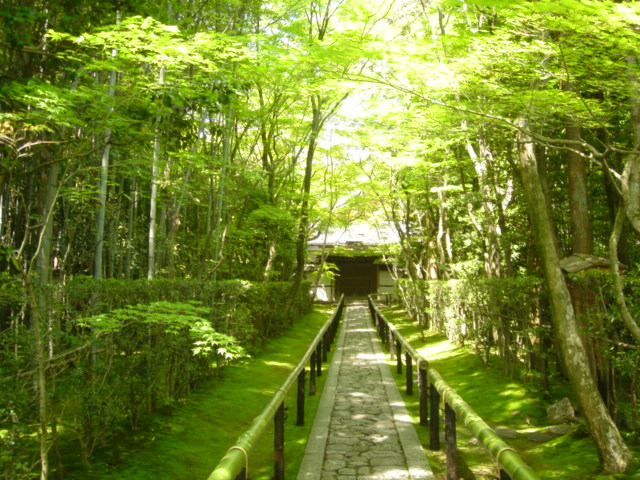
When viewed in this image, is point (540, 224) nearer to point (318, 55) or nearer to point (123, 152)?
point (318, 55)

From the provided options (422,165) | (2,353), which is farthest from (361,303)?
(2,353)

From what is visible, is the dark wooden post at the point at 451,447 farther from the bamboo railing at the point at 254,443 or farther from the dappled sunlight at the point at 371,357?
the dappled sunlight at the point at 371,357

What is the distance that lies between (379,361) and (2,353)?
27.8ft

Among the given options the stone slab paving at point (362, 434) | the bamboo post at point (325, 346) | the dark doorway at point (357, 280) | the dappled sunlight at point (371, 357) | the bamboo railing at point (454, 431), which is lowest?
the dappled sunlight at point (371, 357)

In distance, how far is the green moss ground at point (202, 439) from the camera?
4.75 m

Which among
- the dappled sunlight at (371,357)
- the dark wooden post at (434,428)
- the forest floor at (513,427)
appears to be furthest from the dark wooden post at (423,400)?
the dappled sunlight at (371,357)

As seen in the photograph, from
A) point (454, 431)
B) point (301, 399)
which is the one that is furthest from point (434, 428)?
point (301, 399)

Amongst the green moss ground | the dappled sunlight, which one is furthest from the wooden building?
the green moss ground

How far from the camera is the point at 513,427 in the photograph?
661 cm

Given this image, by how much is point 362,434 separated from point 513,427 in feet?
7.05

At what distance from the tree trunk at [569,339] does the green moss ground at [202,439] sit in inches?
112

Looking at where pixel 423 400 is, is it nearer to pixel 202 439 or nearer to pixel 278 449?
pixel 278 449

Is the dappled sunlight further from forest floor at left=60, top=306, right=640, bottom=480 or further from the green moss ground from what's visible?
the green moss ground

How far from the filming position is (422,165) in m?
12.9
